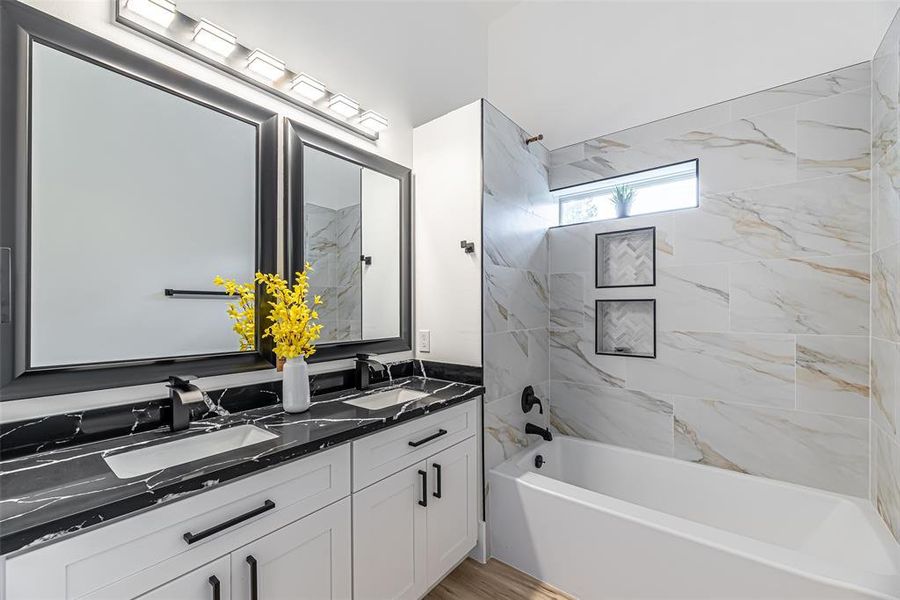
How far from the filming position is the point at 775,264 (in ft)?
6.31

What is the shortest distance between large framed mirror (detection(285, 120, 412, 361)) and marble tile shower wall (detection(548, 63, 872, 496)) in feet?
4.05

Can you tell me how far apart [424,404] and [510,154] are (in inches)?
60.1

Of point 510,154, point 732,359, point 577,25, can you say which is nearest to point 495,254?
point 510,154

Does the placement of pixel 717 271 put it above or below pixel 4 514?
above

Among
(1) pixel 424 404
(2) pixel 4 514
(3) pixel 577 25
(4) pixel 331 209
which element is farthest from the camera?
(3) pixel 577 25

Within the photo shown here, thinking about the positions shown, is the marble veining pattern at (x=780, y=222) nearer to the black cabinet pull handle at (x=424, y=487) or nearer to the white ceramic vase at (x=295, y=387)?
the black cabinet pull handle at (x=424, y=487)

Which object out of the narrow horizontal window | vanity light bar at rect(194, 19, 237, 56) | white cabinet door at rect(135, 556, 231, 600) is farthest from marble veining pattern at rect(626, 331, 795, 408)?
vanity light bar at rect(194, 19, 237, 56)

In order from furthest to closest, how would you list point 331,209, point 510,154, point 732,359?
point 510,154
point 732,359
point 331,209

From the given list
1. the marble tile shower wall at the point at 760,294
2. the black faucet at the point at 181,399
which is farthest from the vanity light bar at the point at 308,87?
the marble tile shower wall at the point at 760,294

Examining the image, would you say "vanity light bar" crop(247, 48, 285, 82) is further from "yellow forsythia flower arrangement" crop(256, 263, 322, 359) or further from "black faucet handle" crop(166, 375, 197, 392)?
"black faucet handle" crop(166, 375, 197, 392)

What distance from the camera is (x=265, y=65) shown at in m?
1.56

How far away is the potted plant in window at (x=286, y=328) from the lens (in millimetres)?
1479

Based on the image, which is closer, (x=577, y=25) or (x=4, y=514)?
(x=4, y=514)

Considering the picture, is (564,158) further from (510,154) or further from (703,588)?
(703,588)
